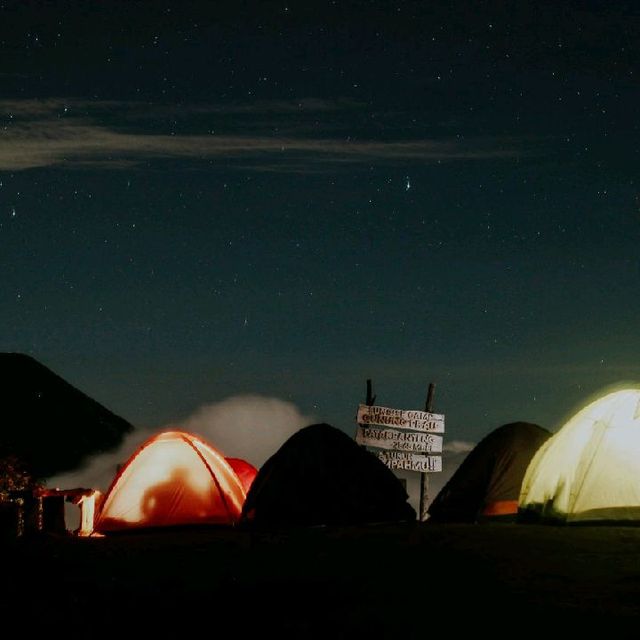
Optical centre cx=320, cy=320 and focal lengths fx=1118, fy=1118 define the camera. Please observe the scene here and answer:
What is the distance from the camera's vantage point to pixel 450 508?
65.7ft

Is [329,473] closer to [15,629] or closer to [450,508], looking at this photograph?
[450,508]

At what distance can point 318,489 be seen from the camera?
57.6ft

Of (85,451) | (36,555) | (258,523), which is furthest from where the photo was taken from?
(85,451)

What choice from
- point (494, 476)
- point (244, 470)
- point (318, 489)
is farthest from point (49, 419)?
point (318, 489)

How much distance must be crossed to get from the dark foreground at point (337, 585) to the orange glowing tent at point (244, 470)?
7283mm

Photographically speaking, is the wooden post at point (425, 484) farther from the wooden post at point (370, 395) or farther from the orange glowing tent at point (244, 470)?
the orange glowing tent at point (244, 470)

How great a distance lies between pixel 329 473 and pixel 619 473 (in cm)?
446

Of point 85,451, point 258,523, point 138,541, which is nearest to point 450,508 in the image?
point 258,523

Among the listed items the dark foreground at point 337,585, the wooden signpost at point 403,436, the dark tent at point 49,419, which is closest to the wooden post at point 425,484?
the wooden signpost at point 403,436

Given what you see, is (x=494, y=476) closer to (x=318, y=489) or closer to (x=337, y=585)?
(x=318, y=489)

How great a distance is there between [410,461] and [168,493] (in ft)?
15.8

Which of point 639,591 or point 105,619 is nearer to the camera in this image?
point 105,619

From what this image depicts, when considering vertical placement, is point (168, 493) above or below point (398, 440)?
below

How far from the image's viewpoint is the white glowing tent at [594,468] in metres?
15.6
